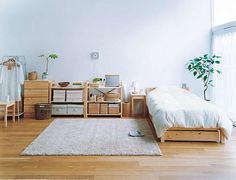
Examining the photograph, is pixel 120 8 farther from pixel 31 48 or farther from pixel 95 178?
pixel 95 178

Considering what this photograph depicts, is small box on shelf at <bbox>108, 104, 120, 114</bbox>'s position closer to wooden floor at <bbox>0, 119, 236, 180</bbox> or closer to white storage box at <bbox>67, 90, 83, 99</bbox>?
white storage box at <bbox>67, 90, 83, 99</bbox>

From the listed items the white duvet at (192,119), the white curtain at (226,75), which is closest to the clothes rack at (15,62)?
the white duvet at (192,119)

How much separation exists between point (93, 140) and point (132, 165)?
984 millimetres

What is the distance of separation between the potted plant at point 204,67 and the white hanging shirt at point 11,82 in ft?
11.7

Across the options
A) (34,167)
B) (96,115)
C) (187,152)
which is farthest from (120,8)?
(34,167)

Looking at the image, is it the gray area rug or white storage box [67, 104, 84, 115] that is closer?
the gray area rug

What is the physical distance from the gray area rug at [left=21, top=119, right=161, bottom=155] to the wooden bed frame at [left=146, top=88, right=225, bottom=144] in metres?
0.26

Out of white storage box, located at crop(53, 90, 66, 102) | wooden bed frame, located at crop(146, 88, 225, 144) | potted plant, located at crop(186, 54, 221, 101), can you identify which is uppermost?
potted plant, located at crop(186, 54, 221, 101)

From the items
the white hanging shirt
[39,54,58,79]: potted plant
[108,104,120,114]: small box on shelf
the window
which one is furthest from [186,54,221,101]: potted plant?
the white hanging shirt

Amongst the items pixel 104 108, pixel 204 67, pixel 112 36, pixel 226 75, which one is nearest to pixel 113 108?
pixel 104 108

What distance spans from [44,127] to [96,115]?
1239 millimetres

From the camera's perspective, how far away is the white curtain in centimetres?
450

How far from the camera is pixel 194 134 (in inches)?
133

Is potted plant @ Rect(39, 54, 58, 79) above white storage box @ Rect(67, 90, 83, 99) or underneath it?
above
